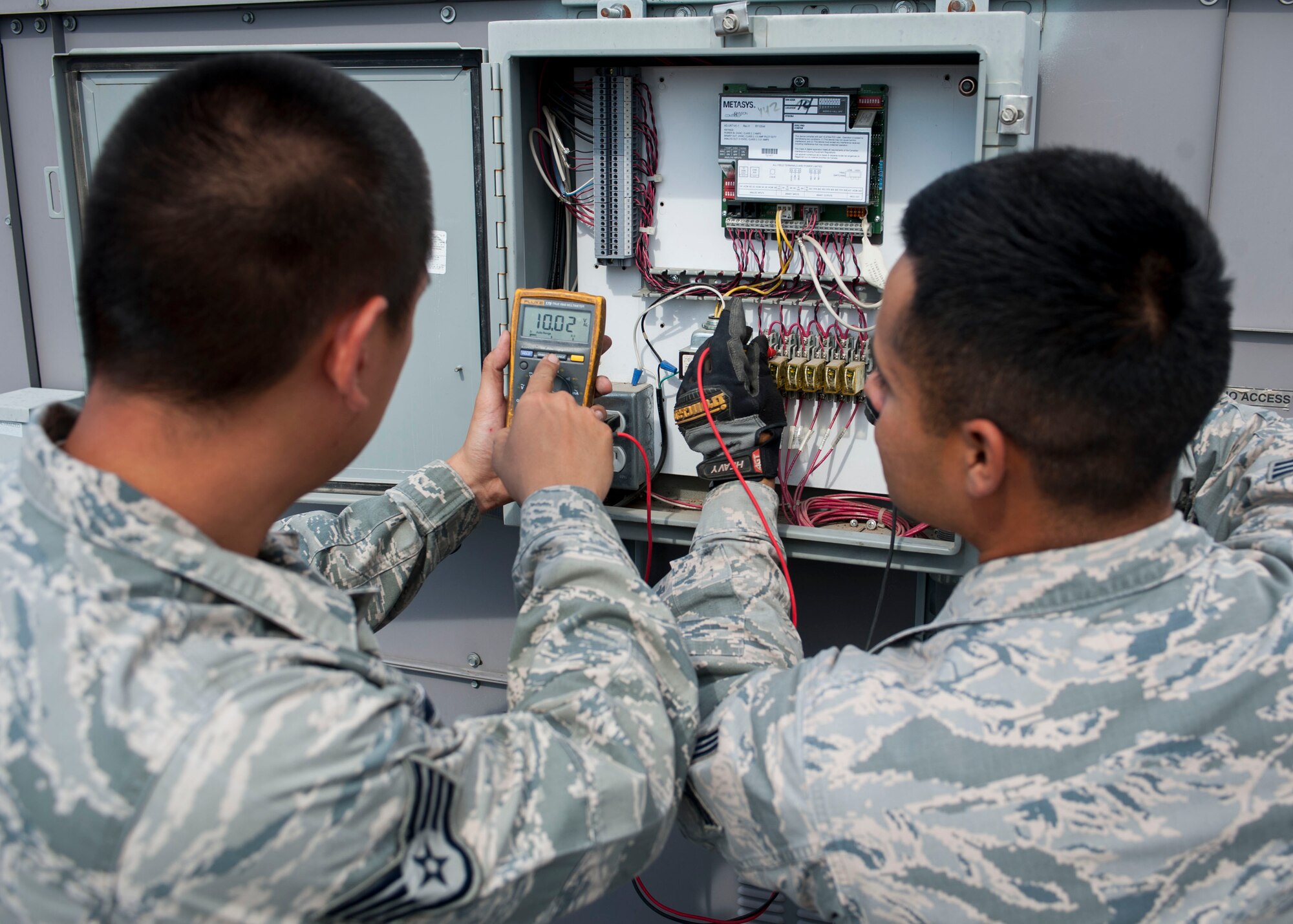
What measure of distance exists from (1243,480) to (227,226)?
47.0 inches

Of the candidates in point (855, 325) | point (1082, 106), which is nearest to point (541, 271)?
point (855, 325)

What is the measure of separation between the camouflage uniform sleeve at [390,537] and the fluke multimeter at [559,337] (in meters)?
0.18

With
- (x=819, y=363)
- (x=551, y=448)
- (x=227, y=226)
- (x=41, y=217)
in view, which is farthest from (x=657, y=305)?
(x=41, y=217)

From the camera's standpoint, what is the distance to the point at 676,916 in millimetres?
2010

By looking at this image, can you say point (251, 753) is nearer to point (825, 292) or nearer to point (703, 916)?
point (825, 292)

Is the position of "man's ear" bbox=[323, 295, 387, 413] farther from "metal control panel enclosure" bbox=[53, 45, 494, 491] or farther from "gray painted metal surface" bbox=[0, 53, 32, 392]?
"gray painted metal surface" bbox=[0, 53, 32, 392]

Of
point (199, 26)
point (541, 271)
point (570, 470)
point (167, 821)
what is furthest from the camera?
point (199, 26)

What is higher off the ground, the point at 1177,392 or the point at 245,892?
the point at 1177,392

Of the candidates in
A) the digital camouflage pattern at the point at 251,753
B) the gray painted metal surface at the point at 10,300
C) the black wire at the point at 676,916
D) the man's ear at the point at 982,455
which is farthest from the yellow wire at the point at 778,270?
the gray painted metal surface at the point at 10,300

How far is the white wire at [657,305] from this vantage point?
174 centimetres

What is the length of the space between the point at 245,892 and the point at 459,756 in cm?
19

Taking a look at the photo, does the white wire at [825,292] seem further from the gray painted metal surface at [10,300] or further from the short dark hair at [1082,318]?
the gray painted metal surface at [10,300]

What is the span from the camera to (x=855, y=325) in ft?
5.55

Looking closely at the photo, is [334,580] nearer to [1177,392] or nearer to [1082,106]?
[1177,392]
